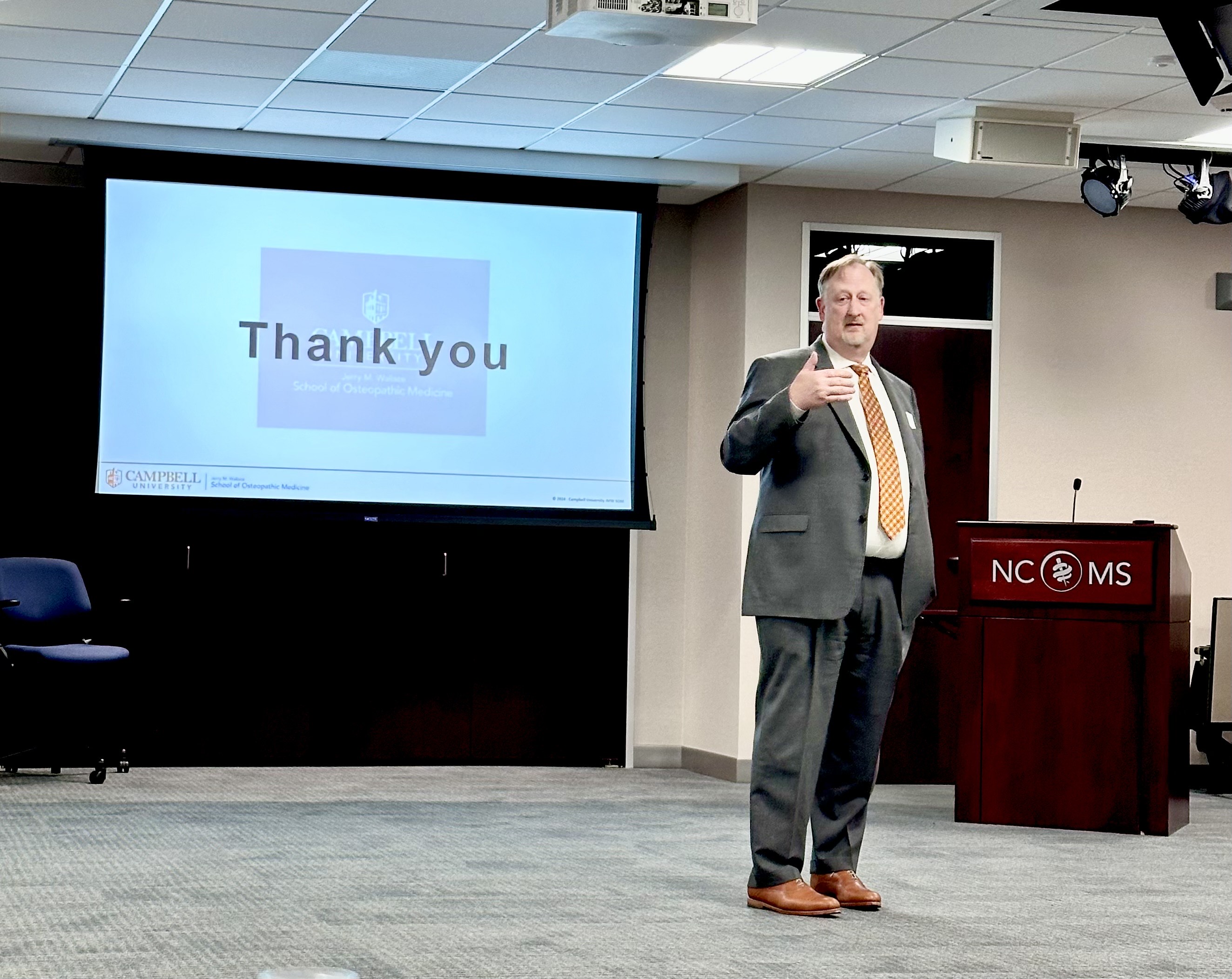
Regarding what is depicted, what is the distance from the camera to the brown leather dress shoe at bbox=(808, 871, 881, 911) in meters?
4.39

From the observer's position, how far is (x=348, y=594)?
8453 mm

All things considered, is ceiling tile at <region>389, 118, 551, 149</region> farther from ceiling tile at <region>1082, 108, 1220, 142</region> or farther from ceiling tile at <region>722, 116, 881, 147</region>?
ceiling tile at <region>1082, 108, 1220, 142</region>

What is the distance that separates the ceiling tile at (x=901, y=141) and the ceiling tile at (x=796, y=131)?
62mm

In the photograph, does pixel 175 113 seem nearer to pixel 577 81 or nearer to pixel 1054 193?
pixel 577 81

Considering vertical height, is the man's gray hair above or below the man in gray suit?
above

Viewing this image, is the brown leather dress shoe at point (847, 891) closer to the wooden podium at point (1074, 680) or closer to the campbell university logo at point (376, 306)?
the wooden podium at point (1074, 680)

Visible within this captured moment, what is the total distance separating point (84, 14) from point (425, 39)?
1.20 metres

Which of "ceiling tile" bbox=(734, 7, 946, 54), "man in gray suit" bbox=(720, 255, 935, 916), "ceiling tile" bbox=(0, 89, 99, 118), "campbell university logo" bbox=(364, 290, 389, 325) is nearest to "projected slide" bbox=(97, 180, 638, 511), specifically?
"campbell university logo" bbox=(364, 290, 389, 325)

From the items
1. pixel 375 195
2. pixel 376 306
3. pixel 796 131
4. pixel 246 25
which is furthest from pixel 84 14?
pixel 796 131

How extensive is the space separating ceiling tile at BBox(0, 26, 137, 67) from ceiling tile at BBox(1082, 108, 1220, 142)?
156 inches

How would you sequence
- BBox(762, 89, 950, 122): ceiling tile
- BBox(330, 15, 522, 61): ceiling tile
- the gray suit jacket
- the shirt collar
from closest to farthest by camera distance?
the gray suit jacket → the shirt collar → BBox(330, 15, 522, 61): ceiling tile → BBox(762, 89, 950, 122): ceiling tile

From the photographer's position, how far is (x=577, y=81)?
671 cm

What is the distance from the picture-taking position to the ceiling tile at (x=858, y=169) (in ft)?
25.6

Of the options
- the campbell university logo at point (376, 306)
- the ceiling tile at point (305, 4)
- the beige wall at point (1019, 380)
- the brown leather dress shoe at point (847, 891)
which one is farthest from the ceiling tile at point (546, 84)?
the brown leather dress shoe at point (847, 891)
